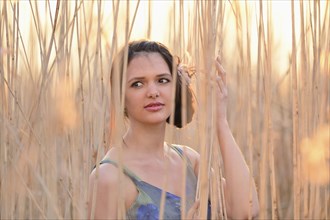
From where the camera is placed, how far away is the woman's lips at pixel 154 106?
153cm

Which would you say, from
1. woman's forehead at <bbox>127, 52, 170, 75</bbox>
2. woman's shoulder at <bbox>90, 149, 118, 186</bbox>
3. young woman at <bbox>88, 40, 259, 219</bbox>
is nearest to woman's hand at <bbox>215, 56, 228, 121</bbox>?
young woman at <bbox>88, 40, 259, 219</bbox>

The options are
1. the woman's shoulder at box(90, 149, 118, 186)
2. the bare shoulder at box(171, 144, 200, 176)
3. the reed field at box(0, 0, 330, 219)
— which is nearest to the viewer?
the reed field at box(0, 0, 330, 219)

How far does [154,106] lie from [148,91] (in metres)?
0.03

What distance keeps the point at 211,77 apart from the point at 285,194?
1756mm

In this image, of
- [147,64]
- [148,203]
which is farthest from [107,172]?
[147,64]

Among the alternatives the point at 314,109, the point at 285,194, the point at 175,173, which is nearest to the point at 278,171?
the point at 285,194

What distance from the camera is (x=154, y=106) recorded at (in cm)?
153

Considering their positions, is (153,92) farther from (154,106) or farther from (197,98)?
(197,98)

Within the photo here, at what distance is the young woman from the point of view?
1526 mm

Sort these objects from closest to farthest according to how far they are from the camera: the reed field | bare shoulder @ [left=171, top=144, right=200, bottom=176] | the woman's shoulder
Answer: the reed field < the woman's shoulder < bare shoulder @ [left=171, top=144, right=200, bottom=176]

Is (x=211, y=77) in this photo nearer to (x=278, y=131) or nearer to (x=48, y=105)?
(x=48, y=105)

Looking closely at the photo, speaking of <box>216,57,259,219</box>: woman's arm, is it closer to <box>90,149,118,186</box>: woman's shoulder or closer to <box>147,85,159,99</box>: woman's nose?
<box>147,85,159,99</box>: woman's nose

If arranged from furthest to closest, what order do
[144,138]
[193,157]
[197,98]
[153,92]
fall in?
[193,157]
[144,138]
[153,92]
[197,98]

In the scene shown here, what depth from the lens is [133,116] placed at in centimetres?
157
